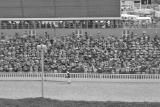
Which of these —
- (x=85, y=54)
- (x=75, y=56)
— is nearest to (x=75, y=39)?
(x=85, y=54)

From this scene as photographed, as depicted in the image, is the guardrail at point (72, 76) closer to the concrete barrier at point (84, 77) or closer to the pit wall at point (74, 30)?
the concrete barrier at point (84, 77)

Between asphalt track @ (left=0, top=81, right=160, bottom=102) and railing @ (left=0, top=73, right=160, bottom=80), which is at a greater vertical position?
railing @ (left=0, top=73, right=160, bottom=80)

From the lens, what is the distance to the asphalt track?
23.4 metres

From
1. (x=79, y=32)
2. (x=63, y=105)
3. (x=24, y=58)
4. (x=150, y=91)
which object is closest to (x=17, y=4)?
(x=79, y=32)

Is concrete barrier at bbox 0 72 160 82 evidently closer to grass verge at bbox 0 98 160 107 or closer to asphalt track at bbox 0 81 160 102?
asphalt track at bbox 0 81 160 102

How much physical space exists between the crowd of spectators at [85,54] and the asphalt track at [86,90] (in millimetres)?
1415

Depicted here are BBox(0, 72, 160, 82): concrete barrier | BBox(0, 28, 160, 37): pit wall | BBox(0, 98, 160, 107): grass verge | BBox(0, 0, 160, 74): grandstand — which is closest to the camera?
BBox(0, 98, 160, 107): grass verge

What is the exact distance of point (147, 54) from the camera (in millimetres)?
31641

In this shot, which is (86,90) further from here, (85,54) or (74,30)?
(74,30)

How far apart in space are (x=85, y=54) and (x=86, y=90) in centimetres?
713

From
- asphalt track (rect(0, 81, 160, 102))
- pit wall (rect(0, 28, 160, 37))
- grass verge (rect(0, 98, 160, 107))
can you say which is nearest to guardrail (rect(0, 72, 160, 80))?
asphalt track (rect(0, 81, 160, 102))

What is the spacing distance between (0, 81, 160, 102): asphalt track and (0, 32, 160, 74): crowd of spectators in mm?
1415

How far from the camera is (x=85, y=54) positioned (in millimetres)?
32000

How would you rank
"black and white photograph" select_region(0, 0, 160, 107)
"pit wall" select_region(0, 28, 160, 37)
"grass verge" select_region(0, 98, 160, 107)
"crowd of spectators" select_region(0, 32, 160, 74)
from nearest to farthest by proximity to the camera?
"grass verge" select_region(0, 98, 160, 107), "black and white photograph" select_region(0, 0, 160, 107), "crowd of spectators" select_region(0, 32, 160, 74), "pit wall" select_region(0, 28, 160, 37)
